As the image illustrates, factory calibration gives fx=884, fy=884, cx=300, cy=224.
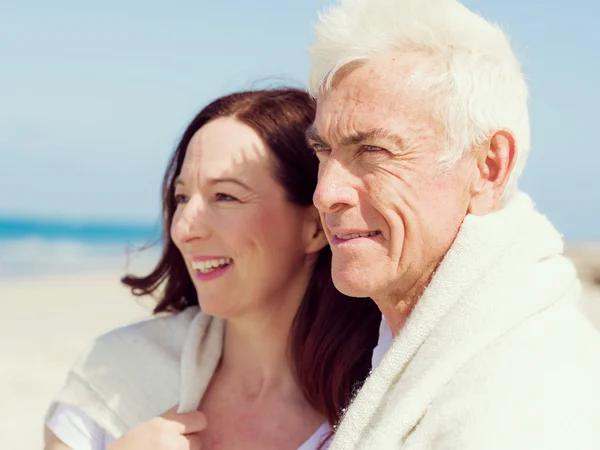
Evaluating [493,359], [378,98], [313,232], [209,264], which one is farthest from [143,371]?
[493,359]

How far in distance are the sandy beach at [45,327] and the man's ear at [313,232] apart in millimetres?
1094

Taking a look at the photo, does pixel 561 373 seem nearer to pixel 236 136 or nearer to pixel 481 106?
pixel 481 106

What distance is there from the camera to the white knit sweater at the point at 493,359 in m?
1.95

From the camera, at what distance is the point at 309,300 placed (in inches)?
137

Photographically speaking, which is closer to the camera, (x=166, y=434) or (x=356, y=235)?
(x=356, y=235)

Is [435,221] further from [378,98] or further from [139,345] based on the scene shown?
[139,345]

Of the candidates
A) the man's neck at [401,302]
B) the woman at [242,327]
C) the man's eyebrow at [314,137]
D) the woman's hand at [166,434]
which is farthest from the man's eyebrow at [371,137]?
the woman's hand at [166,434]

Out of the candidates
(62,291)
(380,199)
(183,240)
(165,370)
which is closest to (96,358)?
(165,370)

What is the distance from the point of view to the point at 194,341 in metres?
3.56

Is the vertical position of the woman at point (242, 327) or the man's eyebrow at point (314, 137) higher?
the man's eyebrow at point (314, 137)

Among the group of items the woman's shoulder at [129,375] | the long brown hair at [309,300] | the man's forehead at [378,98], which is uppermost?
the man's forehead at [378,98]

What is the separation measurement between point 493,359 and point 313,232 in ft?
4.79

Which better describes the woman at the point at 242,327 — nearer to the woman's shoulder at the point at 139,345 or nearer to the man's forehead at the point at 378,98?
the woman's shoulder at the point at 139,345

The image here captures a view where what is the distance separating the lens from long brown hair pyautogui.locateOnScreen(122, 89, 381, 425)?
3.22m
